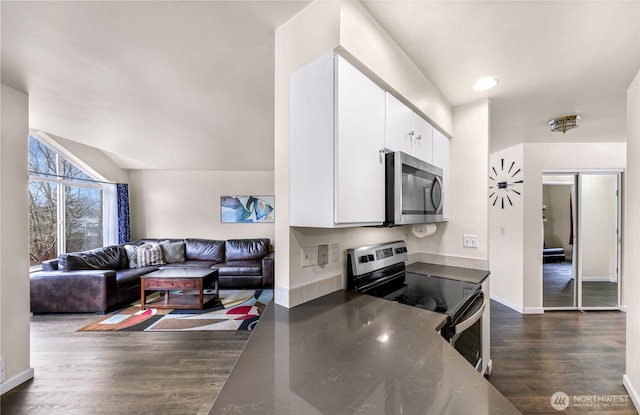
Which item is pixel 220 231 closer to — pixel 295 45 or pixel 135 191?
pixel 135 191

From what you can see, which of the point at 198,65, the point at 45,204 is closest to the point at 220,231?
the point at 45,204

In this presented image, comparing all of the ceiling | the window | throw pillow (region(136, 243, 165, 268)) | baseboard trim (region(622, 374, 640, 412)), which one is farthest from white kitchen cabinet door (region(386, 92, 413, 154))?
the window

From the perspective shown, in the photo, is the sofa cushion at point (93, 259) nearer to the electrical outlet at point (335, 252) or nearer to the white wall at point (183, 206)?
the white wall at point (183, 206)

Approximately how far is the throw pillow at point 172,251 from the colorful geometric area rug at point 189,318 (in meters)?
1.21

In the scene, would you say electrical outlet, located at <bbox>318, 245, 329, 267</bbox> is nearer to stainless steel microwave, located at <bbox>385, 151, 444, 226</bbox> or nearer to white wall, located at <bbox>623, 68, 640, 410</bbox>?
stainless steel microwave, located at <bbox>385, 151, 444, 226</bbox>

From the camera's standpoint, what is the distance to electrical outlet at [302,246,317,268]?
1.32 metres

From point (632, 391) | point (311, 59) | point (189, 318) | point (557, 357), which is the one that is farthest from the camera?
point (189, 318)

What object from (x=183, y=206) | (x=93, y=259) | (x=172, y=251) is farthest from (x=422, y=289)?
(x=183, y=206)

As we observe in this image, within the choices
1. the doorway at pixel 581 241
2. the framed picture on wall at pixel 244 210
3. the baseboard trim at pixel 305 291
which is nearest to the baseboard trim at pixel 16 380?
the baseboard trim at pixel 305 291

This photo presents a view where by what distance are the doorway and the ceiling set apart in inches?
41.8

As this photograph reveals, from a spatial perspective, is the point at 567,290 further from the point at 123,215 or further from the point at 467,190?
the point at 123,215

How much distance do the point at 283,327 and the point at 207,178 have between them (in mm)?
5060

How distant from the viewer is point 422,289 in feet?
5.28

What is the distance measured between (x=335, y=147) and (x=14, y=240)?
258 centimetres
